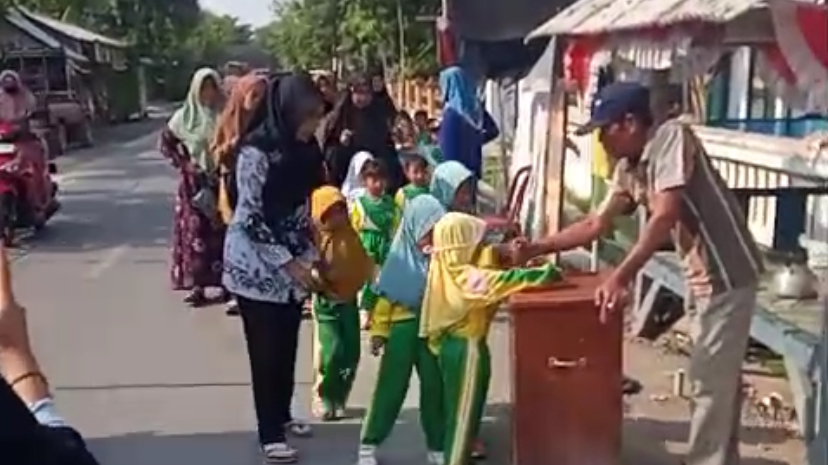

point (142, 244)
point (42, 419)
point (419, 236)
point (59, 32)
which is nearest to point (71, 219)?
point (142, 244)

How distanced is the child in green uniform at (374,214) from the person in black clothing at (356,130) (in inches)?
87.5

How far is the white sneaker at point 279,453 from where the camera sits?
20.7 ft

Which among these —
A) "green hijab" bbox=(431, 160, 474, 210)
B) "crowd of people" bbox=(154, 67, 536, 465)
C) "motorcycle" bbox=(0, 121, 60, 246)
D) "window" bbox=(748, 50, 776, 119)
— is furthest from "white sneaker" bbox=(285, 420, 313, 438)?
"motorcycle" bbox=(0, 121, 60, 246)

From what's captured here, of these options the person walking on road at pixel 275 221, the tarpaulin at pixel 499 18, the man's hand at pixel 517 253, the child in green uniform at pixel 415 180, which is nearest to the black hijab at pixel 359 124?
the child in green uniform at pixel 415 180

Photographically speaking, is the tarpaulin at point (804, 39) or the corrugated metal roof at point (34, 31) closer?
the tarpaulin at point (804, 39)

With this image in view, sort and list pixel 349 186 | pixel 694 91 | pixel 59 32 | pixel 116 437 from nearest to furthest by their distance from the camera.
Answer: pixel 116 437, pixel 349 186, pixel 694 91, pixel 59 32

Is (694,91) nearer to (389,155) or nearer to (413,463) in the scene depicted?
(389,155)

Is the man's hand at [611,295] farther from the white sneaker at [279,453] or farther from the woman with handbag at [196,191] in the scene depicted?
the woman with handbag at [196,191]

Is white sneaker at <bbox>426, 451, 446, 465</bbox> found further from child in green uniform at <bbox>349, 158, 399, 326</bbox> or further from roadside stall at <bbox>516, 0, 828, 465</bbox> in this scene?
roadside stall at <bbox>516, 0, 828, 465</bbox>

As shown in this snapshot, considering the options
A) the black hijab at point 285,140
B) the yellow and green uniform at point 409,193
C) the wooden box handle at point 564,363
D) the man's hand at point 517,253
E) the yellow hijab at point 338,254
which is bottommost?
the wooden box handle at point 564,363

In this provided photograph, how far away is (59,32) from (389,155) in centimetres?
3666

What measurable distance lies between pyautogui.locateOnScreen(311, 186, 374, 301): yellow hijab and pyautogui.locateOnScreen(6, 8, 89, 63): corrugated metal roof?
33.4 meters

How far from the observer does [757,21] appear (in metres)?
5.72

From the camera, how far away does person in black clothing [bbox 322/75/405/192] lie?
32.9 ft
